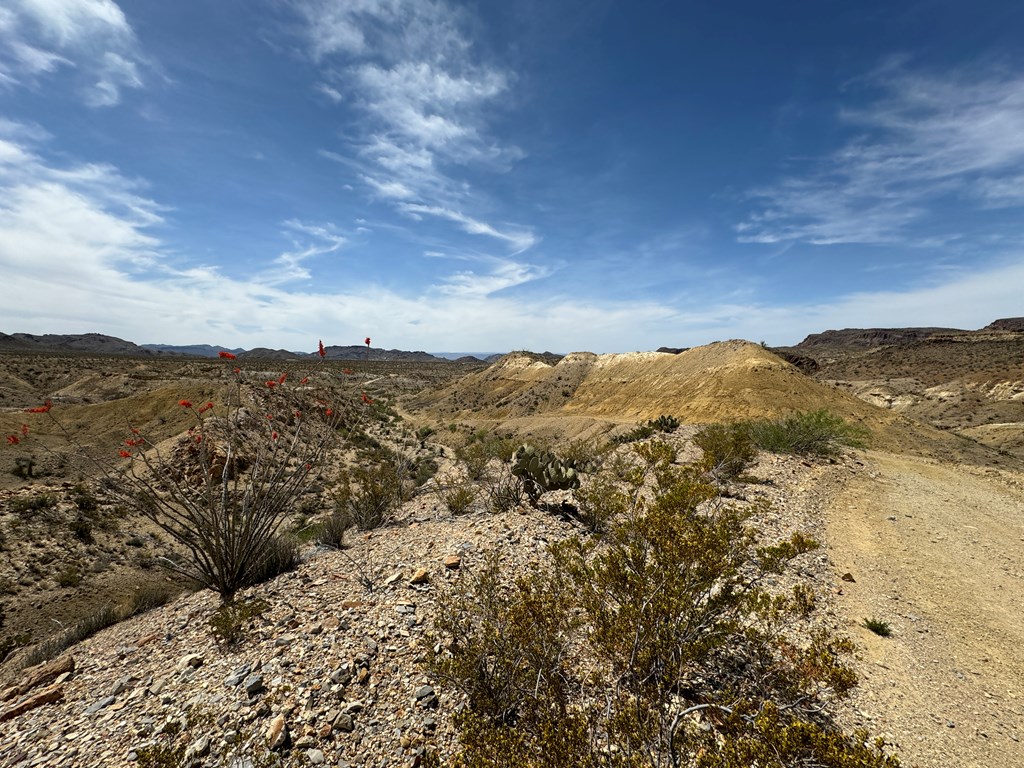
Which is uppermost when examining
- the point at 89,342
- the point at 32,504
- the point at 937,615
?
the point at 89,342

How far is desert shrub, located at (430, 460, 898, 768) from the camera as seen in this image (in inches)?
117

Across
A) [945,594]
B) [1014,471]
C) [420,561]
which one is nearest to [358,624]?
[420,561]

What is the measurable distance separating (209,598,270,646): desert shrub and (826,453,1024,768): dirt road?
617cm

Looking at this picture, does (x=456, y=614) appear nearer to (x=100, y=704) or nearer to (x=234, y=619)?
(x=234, y=619)

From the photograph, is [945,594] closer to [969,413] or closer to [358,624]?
[358,624]

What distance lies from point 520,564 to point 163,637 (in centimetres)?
436

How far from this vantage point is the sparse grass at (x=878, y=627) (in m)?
5.30

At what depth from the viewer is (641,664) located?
3.68m

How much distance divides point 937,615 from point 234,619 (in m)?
9.01

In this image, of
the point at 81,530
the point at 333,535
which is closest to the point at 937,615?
the point at 333,535

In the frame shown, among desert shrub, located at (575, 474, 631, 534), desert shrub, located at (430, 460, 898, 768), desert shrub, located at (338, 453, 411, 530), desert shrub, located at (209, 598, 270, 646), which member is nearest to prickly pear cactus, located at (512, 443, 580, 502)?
desert shrub, located at (575, 474, 631, 534)

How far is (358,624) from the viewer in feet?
15.2

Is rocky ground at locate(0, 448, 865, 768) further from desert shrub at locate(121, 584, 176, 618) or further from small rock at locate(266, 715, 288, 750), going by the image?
desert shrub at locate(121, 584, 176, 618)

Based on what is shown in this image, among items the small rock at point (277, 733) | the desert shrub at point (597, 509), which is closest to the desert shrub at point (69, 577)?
the small rock at point (277, 733)
